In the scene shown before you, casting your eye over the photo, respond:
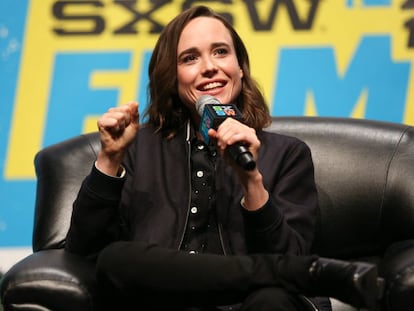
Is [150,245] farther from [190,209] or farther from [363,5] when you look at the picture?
[363,5]

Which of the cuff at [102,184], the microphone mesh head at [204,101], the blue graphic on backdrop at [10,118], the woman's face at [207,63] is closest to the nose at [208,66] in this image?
the woman's face at [207,63]

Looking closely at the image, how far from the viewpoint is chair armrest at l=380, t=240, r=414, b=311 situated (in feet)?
5.11

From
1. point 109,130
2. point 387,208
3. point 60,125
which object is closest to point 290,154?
point 387,208

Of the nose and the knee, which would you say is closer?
the knee

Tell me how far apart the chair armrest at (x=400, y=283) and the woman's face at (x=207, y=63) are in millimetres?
589

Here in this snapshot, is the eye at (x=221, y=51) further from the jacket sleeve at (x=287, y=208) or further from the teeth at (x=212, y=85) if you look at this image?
the jacket sleeve at (x=287, y=208)

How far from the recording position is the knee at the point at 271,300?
139 cm

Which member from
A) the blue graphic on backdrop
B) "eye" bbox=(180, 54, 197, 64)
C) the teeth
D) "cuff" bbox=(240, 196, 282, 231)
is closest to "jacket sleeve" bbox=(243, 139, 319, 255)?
"cuff" bbox=(240, 196, 282, 231)

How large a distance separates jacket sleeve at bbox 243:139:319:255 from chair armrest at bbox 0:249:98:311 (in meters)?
0.38

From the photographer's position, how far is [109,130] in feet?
5.84

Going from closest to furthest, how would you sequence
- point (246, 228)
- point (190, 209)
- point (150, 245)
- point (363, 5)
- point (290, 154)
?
point (150, 245)
point (246, 228)
point (190, 209)
point (290, 154)
point (363, 5)

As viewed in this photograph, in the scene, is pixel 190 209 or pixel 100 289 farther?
pixel 190 209

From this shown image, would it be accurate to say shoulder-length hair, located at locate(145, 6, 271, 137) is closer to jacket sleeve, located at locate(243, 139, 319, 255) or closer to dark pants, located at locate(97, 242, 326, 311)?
jacket sleeve, located at locate(243, 139, 319, 255)

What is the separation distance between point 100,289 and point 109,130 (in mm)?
386
